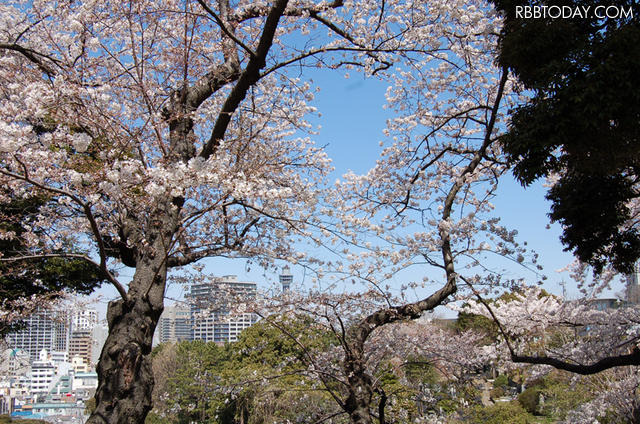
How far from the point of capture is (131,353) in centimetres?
312

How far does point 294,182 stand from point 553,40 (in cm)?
331

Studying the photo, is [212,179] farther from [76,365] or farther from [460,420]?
[76,365]

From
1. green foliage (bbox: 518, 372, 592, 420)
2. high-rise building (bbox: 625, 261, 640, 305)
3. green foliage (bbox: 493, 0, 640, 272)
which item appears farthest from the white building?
green foliage (bbox: 493, 0, 640, 272)

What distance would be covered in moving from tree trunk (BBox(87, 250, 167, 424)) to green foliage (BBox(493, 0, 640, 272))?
2783 millimetres

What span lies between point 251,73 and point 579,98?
7.48ft

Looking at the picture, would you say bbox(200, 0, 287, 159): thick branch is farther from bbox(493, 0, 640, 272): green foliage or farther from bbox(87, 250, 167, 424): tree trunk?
bbox(493, 0, 640, 272): green foliage

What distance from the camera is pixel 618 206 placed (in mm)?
4422

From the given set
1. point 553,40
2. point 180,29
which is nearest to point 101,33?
point 180,29

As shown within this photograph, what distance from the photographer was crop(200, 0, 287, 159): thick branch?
322cm

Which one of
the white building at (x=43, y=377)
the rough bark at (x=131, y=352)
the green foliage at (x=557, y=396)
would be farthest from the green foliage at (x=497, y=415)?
the white building at (x=43, y=377)

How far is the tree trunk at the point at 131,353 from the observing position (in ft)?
9.91

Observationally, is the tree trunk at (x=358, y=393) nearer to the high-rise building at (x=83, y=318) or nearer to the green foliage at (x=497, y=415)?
the high-rise building at (x=83, y=318)

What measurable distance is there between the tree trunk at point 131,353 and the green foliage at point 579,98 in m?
2.78

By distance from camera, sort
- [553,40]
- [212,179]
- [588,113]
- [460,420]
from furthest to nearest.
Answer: [460,420], [553,40], [588,113], [212,179]
